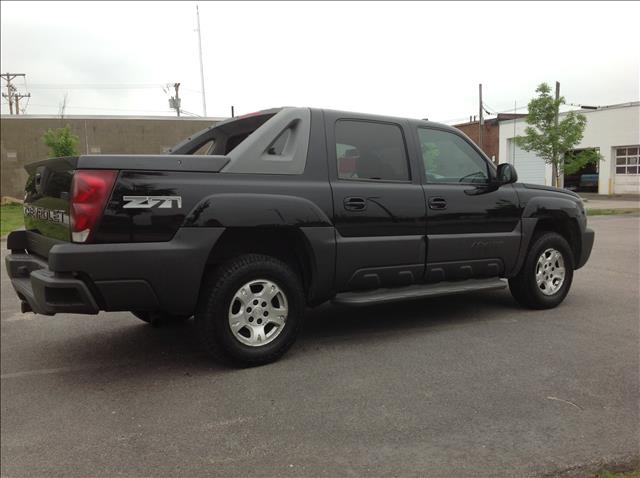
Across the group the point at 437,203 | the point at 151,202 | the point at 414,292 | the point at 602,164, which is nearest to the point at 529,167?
the point at 602,164

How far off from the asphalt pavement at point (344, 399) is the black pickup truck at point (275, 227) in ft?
1.29

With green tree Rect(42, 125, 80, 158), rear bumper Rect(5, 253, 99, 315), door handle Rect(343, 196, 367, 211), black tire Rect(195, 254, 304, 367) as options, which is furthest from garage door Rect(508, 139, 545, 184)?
rear bumper Rect(5, 253, 99, 315)

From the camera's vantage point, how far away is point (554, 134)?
21.8m

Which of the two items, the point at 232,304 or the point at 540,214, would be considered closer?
the point at 232,304

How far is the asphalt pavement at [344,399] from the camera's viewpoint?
109 inches

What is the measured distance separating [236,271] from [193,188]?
674mm

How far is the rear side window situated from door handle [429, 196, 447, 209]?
292mm

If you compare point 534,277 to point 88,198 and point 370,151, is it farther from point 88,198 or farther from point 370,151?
point 88,198

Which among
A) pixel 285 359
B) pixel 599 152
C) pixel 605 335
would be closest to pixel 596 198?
pixel 599 152

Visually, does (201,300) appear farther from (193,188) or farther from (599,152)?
(599,152)

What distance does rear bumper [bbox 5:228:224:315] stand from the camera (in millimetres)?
3383

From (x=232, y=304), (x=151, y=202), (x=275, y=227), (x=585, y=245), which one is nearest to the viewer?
(x=151, y=202)

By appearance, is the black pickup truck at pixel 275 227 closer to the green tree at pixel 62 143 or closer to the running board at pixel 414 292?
the running board at pixel 414 292

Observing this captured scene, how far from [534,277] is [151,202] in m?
3.97
